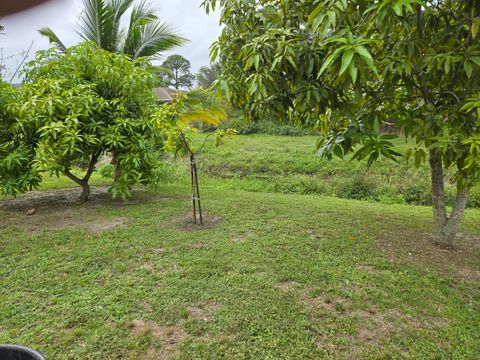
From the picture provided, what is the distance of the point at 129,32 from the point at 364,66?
20.0 ft

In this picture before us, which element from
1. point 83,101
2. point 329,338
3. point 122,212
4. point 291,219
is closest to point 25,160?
point 83,101

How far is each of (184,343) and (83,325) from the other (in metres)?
0.67

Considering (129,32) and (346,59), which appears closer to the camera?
(346,59)

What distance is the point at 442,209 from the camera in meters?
3.13

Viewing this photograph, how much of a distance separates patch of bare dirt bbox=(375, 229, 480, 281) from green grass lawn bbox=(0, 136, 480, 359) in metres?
0.02

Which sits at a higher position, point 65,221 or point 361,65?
point 361,65

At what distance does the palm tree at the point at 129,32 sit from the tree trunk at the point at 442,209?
5497mm

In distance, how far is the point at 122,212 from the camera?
4422 millimetres

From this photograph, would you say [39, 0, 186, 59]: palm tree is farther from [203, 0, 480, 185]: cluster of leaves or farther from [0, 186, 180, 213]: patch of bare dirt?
[203, 0, 480, 185]: cluster of leaves

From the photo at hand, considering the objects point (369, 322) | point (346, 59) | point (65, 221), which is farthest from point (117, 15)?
point (369, 322)

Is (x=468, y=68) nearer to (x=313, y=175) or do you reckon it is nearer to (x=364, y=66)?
(x=364, y=66)

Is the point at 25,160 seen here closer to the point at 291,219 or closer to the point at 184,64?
the point at 291,219

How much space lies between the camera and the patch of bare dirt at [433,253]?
2.77 m

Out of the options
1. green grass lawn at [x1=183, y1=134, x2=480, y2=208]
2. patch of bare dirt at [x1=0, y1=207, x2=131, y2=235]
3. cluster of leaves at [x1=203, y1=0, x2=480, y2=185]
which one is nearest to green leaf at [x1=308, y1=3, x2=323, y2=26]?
cluster of leaves at [x1=203, y1=0, x2=480, y2=185]
